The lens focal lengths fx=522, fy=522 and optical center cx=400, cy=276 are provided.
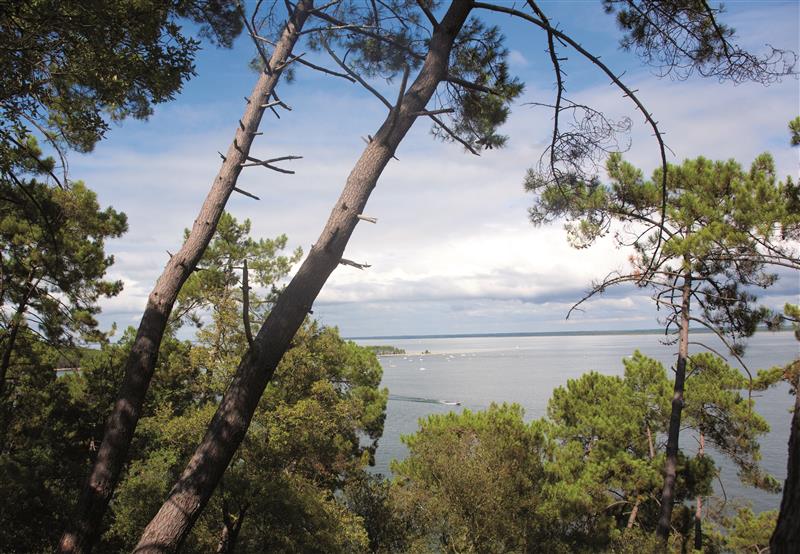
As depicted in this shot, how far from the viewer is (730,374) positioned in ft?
48.1

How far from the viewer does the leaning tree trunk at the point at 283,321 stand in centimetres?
253

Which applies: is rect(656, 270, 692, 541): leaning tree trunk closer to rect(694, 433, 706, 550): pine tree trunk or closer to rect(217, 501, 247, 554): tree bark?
rect(694, 433, 706, 550): pine tree trunk

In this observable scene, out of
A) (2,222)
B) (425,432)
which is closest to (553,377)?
(425,432)

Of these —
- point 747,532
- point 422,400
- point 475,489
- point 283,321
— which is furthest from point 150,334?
point 422,400

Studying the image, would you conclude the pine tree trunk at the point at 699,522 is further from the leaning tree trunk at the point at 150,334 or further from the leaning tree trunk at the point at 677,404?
the leaning tree trunk at the point at 150,334

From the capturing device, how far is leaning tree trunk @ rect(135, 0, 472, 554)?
8.29 ft

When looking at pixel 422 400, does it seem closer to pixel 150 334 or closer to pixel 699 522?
pixel 699 522

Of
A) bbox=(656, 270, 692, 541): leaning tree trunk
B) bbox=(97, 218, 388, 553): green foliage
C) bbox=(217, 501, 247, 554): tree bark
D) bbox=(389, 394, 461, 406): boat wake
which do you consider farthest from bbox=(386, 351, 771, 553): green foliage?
bbox=(389, 394, 461, 406): boat wake

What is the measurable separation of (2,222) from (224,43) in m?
7.02

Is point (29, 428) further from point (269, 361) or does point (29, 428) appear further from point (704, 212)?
point (704, 212)

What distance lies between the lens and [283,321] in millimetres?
2641

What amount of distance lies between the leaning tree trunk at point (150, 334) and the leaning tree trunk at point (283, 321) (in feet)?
2.90

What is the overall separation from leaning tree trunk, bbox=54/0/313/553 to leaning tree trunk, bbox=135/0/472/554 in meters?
0.88

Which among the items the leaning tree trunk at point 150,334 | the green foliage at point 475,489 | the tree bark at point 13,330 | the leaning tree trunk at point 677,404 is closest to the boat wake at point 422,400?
the green foliage at point 475,489
